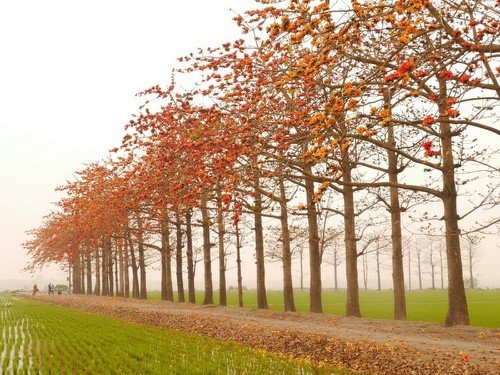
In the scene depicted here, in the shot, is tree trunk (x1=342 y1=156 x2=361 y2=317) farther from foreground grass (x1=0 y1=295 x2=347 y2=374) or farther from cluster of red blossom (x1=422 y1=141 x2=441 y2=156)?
cluster of red blossom (x1=422 y1=141 x2=441 y2=156)

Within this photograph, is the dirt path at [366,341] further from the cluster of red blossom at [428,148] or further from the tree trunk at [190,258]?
the tree trunk at [190,258]

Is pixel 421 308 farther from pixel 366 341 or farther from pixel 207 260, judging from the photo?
pixel 366 341

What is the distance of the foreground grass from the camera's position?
12.9 meters

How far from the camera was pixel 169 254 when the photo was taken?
42.8 meters

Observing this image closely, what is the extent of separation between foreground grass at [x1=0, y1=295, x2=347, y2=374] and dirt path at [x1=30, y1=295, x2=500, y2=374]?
44.6 inches

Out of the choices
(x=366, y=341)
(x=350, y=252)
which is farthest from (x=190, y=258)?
(x=366, y=341)

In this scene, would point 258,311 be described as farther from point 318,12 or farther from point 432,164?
point 318,12

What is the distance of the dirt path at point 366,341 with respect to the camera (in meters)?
12.3

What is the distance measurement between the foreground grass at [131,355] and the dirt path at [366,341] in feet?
3.72

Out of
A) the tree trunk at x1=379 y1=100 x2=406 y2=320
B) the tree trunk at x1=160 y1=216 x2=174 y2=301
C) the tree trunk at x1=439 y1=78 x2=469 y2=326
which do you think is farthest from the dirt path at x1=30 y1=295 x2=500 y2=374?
the tree trunk at x1=160 y1=216 x2=174 y2=301

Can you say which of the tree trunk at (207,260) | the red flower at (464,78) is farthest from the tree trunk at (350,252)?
the red flower at (464,78)

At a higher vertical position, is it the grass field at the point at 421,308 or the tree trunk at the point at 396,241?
the tree trunk at the point at 396,241

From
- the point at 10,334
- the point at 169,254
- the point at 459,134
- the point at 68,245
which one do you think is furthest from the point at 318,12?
the point at 68,245

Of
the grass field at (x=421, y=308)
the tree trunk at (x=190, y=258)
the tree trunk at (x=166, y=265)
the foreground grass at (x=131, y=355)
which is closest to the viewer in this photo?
the foreground grass at (x=131, y=355)
